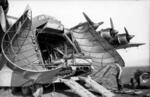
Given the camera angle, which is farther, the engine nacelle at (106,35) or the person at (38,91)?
the engine nacelle at (106,35)

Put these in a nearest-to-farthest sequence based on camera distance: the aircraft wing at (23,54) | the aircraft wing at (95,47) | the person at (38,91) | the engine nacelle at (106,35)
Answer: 1. the aircraft wing at (23,54)
2. the person at (38,91)
3. the aircraft wing at (95,47)
4. the engine nacelle at (106,35)

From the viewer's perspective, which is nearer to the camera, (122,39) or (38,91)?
(38,91)

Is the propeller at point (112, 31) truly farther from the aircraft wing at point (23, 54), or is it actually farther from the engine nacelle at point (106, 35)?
the aircraft wing at point (23, 54)

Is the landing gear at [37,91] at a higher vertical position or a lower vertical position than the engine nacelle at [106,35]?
lower

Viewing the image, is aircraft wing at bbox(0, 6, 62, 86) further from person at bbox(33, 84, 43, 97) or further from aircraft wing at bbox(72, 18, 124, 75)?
aircraft wing at bbox(72, 18, 124, 75)

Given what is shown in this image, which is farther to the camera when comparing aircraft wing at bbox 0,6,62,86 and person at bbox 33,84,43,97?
person at bbox 33,84,43,97

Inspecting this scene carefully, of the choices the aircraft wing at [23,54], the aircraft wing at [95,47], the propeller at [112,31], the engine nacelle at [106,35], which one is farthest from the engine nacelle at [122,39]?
the aircraft wing at [23,54]

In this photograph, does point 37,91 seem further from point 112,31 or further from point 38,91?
point 112,31

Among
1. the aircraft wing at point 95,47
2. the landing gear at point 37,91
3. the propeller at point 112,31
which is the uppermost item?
the propeller at point 112,31

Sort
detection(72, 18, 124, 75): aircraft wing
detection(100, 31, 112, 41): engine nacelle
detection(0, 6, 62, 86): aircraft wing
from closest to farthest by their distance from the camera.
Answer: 1. detection(0, 6, 62, 86): aircraft wing
2. detection(72, 18, 124, 75): aircraft wing
3. detection(100, 31, 112, 41): engine nacelle

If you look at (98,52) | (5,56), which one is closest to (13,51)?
(5,56)

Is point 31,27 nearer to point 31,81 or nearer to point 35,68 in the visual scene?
point 35,68

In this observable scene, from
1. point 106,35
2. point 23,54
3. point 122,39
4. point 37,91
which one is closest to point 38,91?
point 37,91

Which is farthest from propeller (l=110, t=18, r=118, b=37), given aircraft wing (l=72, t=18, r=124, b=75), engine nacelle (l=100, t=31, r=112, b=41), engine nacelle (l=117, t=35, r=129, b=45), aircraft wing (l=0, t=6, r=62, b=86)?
aircraft wing (l=0, t=6, r=62, b=86)
